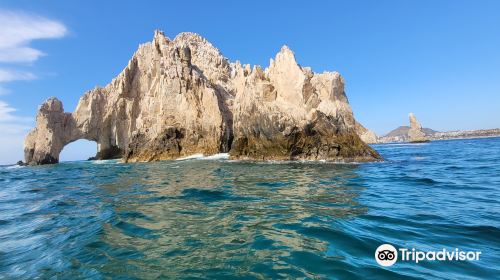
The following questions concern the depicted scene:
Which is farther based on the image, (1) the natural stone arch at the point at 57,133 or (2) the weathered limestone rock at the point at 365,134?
(2) the weathered limestone rock at the point at 365,134

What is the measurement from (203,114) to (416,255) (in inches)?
1584

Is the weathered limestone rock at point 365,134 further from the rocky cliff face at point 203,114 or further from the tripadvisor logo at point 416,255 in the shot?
the tripadvisor logo at point 416,255

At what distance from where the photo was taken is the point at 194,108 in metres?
44.4

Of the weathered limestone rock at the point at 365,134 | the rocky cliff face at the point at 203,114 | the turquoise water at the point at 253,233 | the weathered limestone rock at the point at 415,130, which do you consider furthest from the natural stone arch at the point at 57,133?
the weathered limestone rock at the point at 415,130

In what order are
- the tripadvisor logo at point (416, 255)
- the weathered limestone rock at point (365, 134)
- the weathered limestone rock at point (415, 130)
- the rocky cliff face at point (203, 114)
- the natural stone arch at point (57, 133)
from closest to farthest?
the tripadvisor logo at point (416, 255), the rocky cliff face at point (203, 114), the natural stone arch at point (57, 133), the weathered limestone rock at point (365, 134), the weathered limestone rock at point (415, 130)

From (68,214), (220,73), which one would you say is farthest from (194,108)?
(68,214)

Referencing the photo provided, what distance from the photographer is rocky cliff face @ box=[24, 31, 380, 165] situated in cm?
2880

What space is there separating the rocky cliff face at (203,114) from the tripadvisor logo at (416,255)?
2077 cm

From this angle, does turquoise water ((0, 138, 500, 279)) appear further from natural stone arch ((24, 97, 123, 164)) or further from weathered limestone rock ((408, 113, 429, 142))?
weathered limestone rock ((408, 113, 429, 142))

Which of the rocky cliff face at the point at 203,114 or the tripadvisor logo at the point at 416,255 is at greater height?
the rocky cliff face at the point at 203,114

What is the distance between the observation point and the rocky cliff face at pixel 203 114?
28797 mm

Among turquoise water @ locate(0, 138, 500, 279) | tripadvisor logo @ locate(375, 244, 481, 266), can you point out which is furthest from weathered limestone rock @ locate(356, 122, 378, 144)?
tripadvisor logo @ locate(375, 244, 481, 266)

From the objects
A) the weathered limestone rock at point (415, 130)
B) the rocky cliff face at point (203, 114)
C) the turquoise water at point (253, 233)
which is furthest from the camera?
the weathered limestone rock at point (415, 130)

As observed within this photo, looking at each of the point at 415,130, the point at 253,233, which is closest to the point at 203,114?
the point at 253,233
